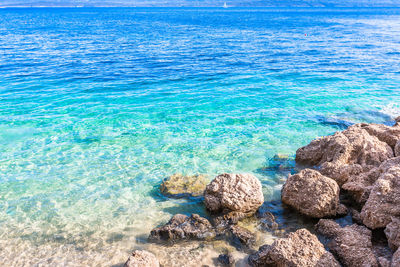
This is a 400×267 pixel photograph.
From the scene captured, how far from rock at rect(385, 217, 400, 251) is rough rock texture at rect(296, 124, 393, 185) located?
8.78 ft

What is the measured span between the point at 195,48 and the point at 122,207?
103ft

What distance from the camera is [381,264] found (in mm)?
5746

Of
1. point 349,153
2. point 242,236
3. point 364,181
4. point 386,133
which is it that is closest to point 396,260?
point 242,236

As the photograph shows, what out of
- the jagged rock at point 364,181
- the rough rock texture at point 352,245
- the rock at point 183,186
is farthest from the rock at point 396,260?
the rock at point 183,186

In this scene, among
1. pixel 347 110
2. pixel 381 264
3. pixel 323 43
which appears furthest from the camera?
pixel 323 43

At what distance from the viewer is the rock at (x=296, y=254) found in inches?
239

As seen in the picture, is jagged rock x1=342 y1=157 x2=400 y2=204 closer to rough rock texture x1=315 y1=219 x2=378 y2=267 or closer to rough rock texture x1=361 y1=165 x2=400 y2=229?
rough rock texture x1=361 y1=165 x2=400 y2=229

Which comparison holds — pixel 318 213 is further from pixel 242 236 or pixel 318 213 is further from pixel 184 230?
pixel 184 230

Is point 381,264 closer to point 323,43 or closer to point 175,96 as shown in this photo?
point 175,96

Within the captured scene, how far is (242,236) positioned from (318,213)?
1.98 meters

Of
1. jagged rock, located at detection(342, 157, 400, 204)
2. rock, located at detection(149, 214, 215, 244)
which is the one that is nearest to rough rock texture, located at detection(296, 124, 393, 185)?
jagged rock, located at detection(342, 157, 400, 204)

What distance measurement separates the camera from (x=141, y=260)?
637 centimetres

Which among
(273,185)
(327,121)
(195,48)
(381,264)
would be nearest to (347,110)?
(327,121)

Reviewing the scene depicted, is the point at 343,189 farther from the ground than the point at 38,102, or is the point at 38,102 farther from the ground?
the point at 343,189
